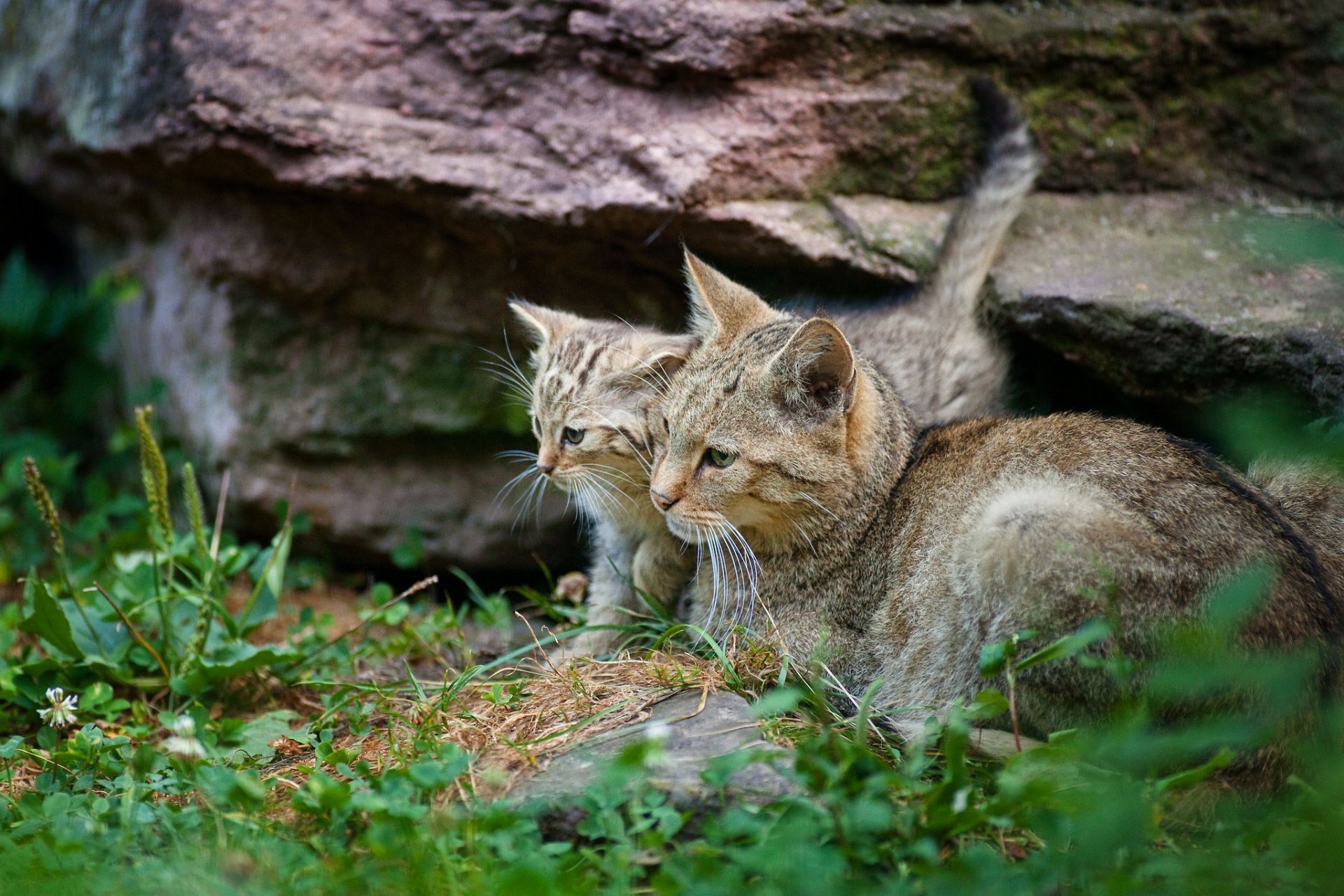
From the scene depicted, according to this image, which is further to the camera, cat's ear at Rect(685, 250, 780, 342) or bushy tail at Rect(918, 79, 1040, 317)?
bushy tail at Rect(918, 79, 1040, 317)

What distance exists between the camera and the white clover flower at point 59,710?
345 cm

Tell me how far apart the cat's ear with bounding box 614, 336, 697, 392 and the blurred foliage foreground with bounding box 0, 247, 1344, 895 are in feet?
2.99

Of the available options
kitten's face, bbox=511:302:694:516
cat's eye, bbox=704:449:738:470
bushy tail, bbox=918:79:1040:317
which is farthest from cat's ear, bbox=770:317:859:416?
bushy tail, bbox=918:79:1040:317

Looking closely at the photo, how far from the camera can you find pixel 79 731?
3.39 meters

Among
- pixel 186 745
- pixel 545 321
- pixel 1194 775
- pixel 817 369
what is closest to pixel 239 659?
pixel 186 745

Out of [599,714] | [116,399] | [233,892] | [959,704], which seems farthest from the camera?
[116,399]

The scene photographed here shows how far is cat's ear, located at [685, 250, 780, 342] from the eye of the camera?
3.77 m

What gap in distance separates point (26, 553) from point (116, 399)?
1.30m

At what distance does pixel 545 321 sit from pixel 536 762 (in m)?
1.93

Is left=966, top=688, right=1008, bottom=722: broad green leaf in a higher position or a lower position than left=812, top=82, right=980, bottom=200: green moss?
lower

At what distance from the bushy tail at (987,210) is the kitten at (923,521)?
83cm

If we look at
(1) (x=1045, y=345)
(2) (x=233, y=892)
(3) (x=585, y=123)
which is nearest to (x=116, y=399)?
(3) (x=585, y=123)

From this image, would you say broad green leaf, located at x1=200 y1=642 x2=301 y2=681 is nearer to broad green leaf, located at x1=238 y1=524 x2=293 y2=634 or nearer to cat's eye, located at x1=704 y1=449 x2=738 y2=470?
broad green leaf, located at x1=238 y1=524 x2=293 y2=634

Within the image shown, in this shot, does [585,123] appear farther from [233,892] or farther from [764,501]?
[233,892]
